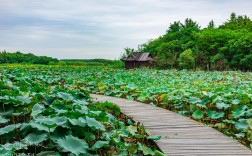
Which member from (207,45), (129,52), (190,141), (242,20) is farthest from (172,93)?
(242,20)

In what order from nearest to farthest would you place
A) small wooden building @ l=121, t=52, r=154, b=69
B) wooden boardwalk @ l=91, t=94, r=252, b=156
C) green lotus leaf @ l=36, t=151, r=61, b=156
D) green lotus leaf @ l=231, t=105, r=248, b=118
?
green lotus leaf @ l=36, t=151, r=61, b=156 → wooden boardwalk @ l=91, t=94, r=252, b=156 → green lotus leaf @ l=231, t=105, r=248, b=118 → small wooden building @ l=121, t=52, r=154, b=69

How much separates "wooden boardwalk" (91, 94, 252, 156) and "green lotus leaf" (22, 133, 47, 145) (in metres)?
1.44

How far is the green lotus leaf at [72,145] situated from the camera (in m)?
3.14

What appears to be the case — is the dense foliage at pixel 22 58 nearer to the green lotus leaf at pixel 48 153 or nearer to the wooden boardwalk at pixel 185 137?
the wooden boardwalk at pixel 185 137

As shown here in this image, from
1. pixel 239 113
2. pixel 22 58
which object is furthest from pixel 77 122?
pixel 22 58

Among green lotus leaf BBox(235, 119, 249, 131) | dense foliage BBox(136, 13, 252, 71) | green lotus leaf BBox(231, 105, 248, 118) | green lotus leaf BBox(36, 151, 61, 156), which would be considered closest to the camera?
green lotus leaf BBox(36, 151, 61, 156)

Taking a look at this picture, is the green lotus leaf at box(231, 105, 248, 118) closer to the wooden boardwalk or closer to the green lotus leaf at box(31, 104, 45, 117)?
the wooden boardwalk

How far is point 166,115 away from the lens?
631 cm

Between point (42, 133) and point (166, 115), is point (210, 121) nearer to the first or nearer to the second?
point (166, 115)

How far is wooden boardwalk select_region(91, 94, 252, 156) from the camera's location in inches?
160

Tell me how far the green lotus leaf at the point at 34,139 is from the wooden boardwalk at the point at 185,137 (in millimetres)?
1436

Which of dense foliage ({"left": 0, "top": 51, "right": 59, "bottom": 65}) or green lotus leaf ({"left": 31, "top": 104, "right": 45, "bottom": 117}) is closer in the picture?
green lotus leaf ({"left": 31, "top": 104, "right": 45, "bottom": 117})

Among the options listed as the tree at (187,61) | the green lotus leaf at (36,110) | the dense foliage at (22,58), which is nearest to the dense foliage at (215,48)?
the tree at (187,61)

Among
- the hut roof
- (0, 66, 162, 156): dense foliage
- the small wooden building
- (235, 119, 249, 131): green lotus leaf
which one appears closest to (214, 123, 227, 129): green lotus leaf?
(235, 119, 249, 131): green lotus leaf
